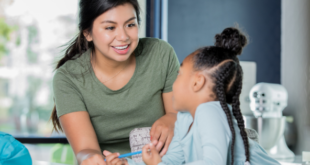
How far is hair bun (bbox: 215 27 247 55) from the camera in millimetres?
990

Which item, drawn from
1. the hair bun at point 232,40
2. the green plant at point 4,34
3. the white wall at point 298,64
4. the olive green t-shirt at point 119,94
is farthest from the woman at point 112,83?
the green plant at point 4,34

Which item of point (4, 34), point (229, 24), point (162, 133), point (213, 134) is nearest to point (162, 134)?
point (162, 133)

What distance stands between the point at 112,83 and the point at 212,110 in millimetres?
651

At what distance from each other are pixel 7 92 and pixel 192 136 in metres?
2.67

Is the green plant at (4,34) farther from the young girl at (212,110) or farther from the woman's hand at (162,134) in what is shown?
the young girl at (212,110)

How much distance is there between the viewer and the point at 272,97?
2.16 metres

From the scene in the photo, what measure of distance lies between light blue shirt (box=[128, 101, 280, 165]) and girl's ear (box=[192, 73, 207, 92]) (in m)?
0.07

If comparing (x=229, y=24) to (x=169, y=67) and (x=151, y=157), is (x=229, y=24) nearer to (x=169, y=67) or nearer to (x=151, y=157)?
(x=169, y=67)

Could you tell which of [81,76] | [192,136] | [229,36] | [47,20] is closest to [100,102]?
[81,76]

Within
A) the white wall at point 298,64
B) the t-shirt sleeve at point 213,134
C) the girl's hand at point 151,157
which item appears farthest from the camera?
the white wall at point 298,64

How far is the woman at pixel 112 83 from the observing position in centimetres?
120

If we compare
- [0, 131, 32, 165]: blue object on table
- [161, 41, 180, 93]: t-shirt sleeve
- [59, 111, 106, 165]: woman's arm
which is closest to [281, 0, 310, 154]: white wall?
[161, 41, 180, 93]: t-shirt sleeve

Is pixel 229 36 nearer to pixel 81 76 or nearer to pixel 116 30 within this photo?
pixel 116 30

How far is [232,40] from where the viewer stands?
990 mm
